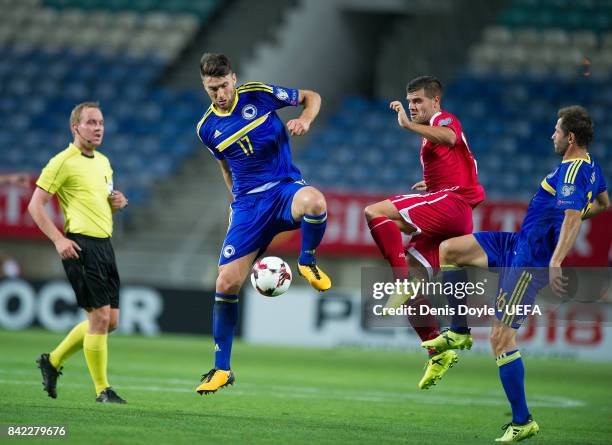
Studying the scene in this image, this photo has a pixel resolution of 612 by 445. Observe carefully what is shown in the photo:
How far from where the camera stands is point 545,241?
7930 mm

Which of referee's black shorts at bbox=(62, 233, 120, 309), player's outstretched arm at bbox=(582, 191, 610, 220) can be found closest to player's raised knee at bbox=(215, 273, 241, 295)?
referee's black shorts at bbox=(62, 233, 120, 309)

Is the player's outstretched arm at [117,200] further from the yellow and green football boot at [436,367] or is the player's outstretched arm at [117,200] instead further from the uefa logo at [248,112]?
the yellow and green football boot at [436,367]

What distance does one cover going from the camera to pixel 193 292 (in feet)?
58.8

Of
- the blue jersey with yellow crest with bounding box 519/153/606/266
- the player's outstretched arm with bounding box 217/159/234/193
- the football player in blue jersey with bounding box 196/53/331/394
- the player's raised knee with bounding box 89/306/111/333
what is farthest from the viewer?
the player's raised knee with bounding box 89/306/111/333

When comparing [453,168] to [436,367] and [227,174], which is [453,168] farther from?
[227,174]

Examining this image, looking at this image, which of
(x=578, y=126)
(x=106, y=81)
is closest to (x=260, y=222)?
(x=578, y=126)

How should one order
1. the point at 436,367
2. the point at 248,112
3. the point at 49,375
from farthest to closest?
1. the point at 49,375
2. the point at 248,112
3. the point at 436,367

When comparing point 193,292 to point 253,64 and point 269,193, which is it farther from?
point 269,193

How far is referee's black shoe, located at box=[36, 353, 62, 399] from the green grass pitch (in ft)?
0.36

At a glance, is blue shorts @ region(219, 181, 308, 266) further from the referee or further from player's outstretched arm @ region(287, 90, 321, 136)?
the referee

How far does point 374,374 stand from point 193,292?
4.87 m

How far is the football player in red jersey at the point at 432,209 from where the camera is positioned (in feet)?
28.1

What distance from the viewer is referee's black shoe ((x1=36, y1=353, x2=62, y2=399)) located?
922 centimetres

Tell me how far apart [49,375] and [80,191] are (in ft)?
5.38
